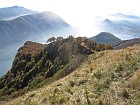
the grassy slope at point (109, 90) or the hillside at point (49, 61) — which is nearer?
the grassy slope at point (109, 90)

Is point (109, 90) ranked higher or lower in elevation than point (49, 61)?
lower

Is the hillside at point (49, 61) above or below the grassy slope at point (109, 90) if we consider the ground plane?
above

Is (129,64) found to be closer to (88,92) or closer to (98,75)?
(98,75)

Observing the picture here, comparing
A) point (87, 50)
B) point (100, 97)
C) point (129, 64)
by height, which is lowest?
point (100, 97)

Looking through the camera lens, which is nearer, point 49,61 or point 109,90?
point 109,90

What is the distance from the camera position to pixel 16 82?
66.4 meters

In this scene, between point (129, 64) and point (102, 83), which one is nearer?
point (102, 83)

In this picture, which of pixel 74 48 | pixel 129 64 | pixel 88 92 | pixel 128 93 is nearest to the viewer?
pixel 128 93

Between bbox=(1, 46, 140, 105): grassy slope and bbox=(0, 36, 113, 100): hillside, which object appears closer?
bbox=(1, 46, 140, 105): grassy slope

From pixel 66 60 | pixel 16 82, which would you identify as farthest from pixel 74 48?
pixel 16 82

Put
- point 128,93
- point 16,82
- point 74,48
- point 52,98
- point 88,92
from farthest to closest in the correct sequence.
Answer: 1. point 16,82
2. point 74,48
3. point 52,98
4. point 88,92
5. point 128,93

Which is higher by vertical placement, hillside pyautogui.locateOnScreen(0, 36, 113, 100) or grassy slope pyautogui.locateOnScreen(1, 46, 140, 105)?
hillside pyautogui.locateOnScreen(0, 36, 113, 100)

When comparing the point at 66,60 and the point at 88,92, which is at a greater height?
the point at 66,60

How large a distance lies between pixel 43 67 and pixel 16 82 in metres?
6.59
